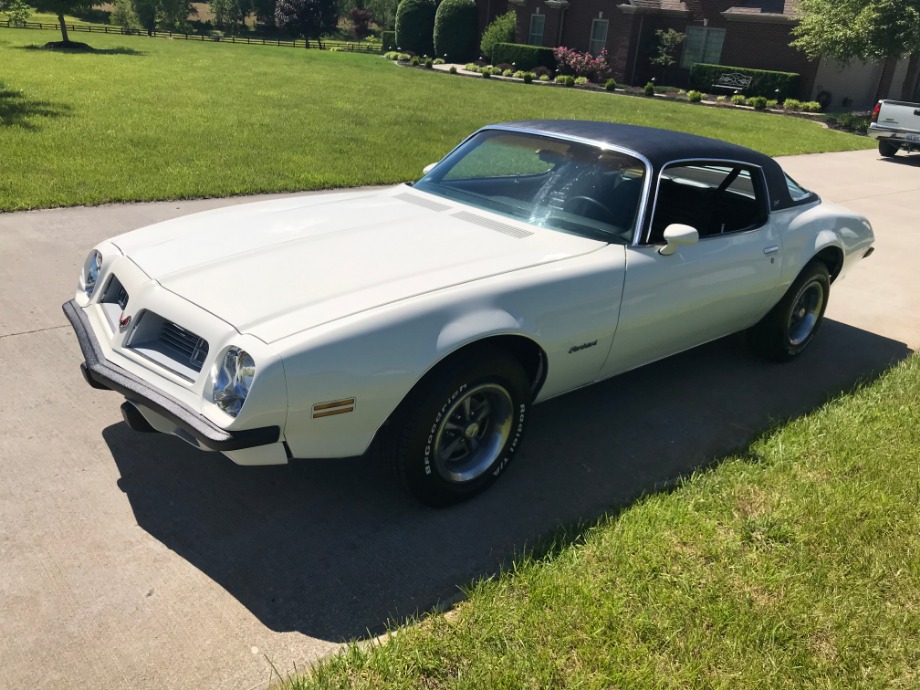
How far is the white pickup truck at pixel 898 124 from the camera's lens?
15.9m

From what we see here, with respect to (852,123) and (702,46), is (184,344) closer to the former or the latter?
A: (852,123)

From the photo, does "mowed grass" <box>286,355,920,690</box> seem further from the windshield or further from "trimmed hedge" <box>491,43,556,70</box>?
"trimmed hedge" <box>491,43,556,70</box>

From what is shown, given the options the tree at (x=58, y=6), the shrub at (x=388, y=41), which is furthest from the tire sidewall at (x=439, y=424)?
the shrub at (x=388, y=41)

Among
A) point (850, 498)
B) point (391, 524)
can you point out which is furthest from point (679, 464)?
point (391, 524)

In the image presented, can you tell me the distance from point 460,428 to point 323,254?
0.99 metres

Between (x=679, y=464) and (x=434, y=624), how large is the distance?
1.79 metres

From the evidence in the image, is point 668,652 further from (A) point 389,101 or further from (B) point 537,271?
(A) point 389,101

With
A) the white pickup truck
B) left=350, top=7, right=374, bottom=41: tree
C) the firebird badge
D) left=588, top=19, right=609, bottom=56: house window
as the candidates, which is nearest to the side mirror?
the firebird badge

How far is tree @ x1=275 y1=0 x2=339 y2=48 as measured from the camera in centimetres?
5772

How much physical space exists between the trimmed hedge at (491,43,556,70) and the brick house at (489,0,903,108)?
6.21ft

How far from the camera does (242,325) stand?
2.84 meters

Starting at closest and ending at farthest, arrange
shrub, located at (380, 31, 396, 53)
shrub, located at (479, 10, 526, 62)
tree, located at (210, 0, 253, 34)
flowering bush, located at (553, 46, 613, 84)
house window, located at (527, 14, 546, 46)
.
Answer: flowering bush, located at (553, 46, 613, 84) < shrub, located at (479, 10, 526, 62) < house window, located at (527, 14, 546, 46) < shrub, located at (380, 31, 396, 53) < tree, located at (210, 0, 253, 34)

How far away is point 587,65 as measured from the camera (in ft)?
106

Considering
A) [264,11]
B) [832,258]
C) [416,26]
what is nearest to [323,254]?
[832,258]
